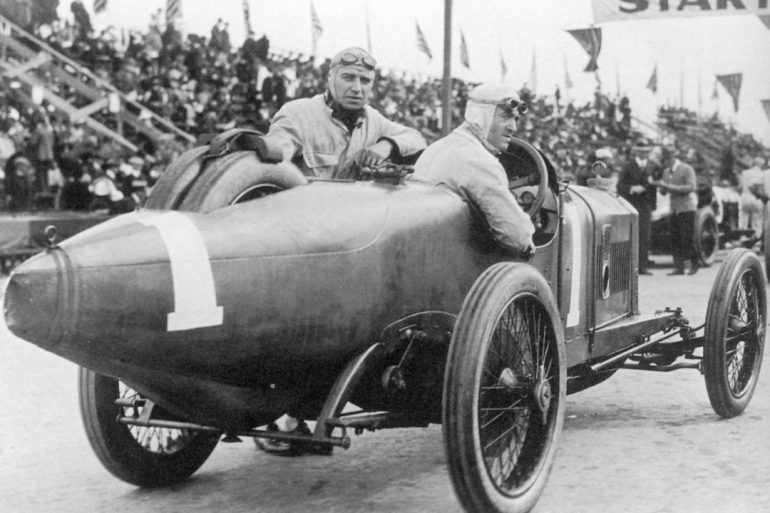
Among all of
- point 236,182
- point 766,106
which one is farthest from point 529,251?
point 766,106

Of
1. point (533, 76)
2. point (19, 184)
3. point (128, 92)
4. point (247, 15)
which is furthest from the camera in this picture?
point (533, 76)

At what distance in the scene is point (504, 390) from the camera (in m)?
3.42

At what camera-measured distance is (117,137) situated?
19312mm

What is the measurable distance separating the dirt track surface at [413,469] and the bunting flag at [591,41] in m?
15.1

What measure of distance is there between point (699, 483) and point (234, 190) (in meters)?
2.18

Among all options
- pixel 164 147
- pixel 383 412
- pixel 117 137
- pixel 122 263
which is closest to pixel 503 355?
pixel 383 412

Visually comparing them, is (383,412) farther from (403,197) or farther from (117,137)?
(117,137)

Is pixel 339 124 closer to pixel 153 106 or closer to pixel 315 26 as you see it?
pixel 153 106

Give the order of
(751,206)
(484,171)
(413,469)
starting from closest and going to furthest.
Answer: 1. (484,171)
2. (413,469)
3. (751,206)

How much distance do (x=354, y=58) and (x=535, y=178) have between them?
1030mm

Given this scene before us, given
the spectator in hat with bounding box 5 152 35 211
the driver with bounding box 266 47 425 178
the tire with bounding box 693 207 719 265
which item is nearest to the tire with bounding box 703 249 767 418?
the driver with bounding box 266 47 425 178

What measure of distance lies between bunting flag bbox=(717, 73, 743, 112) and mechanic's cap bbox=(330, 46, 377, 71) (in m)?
15.4

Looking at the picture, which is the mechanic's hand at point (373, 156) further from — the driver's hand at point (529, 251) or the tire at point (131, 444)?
the tire at point (131, 444)

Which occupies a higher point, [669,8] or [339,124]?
[669,8]
